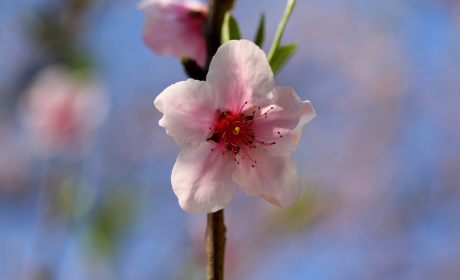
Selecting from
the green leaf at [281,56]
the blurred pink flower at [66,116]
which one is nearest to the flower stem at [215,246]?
the green leaf at [281,56]

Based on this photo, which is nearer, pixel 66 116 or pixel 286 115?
pixel 286 115

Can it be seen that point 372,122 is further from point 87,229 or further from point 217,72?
point 217,72

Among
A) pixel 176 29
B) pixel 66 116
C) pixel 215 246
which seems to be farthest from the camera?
pixel 66 116

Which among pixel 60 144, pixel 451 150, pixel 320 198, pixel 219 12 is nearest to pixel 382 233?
pixel 320 198

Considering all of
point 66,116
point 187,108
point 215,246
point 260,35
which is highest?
point 66,116

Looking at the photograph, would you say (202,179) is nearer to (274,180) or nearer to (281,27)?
(274,180)

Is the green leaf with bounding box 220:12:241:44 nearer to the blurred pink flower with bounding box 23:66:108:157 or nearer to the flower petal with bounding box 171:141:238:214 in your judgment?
the flower petal with bounding box 171:141:238:214

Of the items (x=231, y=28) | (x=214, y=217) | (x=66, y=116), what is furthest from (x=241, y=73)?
(x=66, y=116)

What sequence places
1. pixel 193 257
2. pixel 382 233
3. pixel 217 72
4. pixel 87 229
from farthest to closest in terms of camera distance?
pixel 382 233
pixel 193 257
pixel 87 229
pixel 217 72
